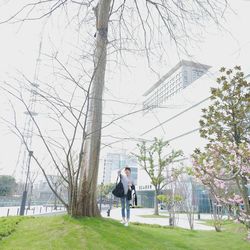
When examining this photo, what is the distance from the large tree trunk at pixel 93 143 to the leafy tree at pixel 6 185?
111 feet

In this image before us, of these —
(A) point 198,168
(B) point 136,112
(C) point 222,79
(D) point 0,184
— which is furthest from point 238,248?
(D) point 0,184

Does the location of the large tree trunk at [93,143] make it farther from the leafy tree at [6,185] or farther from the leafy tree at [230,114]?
the leafy tree at [6,185]

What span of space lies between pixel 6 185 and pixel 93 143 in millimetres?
34648

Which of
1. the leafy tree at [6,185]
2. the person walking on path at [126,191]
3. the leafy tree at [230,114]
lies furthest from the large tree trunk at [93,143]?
the leafy tree at [6,185]

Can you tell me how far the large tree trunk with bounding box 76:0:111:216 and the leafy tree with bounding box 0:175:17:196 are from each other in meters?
34.0

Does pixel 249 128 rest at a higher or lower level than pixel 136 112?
higher

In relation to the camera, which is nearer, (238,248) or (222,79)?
(238,248)

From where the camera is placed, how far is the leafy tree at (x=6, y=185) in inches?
1339

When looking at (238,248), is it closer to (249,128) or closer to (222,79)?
(249,128)

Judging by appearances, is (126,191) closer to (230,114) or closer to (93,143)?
(93,143)

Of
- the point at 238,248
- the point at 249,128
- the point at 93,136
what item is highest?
the point at 249,128

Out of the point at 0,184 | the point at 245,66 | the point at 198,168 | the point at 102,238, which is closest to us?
the point at 102,238

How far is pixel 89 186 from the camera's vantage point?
4.65 m

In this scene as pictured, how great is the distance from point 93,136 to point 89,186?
1043mm
